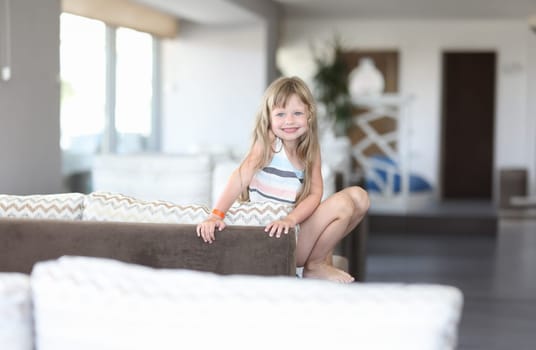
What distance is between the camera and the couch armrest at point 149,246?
2.14 metres

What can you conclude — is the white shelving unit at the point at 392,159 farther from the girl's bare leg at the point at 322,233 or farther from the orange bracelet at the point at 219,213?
the orange bracelet at the point at 219,213

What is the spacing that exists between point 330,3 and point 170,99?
97.8 inches

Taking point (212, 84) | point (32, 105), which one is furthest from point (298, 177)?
point (212, 84)

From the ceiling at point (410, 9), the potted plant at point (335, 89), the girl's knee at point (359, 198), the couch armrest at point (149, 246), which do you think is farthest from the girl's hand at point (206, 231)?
the potted plant at point (335, 89)

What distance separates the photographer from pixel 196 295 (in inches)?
54.5

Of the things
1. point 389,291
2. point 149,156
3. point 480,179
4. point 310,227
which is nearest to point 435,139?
point 480,179

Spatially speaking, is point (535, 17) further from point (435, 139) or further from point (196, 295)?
point (196, 295)

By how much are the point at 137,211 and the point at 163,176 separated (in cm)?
340

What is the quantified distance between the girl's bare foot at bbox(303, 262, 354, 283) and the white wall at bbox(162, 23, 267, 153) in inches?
322

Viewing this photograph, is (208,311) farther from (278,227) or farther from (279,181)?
(279,181)

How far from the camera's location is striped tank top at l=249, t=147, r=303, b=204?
2.87m

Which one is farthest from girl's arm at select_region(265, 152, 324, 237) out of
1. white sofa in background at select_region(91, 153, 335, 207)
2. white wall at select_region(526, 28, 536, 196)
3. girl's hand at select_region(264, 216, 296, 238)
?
white wall at select_region(526, 28, 536, 196)

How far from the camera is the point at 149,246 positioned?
2178mm

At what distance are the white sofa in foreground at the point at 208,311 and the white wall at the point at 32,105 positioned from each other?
438cm
